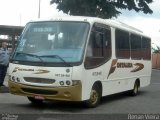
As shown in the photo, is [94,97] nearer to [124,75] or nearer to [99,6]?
[124,75]

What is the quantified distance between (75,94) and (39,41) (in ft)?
6.85

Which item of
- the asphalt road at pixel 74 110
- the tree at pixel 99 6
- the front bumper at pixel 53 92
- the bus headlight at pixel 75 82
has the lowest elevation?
the asphalt road at pixel 74 110

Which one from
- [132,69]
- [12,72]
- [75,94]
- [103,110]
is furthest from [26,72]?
[132,69]

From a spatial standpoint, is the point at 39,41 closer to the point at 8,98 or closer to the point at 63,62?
the point at 63,62

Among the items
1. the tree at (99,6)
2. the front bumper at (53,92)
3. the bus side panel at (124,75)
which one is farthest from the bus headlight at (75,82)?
the tree at (99,6)

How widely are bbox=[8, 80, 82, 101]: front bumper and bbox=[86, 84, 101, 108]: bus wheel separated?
1071 millimetres

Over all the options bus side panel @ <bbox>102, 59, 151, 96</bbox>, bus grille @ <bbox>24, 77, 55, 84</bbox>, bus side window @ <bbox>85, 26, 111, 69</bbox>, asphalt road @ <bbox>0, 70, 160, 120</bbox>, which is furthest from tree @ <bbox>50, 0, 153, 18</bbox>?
bus grille @ <bbox>24, 77, 55, 84</bbox>

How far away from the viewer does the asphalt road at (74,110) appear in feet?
38.5

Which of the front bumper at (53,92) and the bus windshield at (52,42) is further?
the bus windshield at (52,42)

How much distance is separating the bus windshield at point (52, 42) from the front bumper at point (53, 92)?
751mm

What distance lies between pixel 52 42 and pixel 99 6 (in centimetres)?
2391

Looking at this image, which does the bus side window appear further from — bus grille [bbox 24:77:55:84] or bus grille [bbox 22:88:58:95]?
bus grille [bbox 22:88:58:95]

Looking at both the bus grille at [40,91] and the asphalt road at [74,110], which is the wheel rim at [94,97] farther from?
the bus grille at [40,91]

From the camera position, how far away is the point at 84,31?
43.9ft
